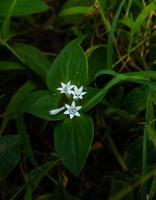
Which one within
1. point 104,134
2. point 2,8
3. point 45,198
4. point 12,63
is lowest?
point 45,198

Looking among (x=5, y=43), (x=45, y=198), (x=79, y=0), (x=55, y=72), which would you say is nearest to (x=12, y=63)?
(x=5, y=43)

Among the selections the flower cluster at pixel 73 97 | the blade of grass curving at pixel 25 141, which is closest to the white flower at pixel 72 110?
the flower cluster at pixel 73 97

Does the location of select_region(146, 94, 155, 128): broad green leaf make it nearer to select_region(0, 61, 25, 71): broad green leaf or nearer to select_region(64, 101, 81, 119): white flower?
select_region(64, 101, 81, 119): white flower

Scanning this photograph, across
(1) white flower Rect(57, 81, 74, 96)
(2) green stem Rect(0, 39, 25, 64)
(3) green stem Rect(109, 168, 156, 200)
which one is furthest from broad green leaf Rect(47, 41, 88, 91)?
(3) green stem Rect(109, 168, 156, 200)

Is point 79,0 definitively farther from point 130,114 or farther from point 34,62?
point 130,114

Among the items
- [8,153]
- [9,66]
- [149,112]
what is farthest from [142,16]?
[8,153]

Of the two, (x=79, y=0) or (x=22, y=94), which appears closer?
(x=22, y=94)

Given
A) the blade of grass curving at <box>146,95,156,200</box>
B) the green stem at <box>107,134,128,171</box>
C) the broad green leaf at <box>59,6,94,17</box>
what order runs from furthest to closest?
the broad green leaf at <box>59,6,94,17</box> → the green stem at <box>107,134,128,171</box> → the blade of grass curving at <box>146,95,156,200</box>
